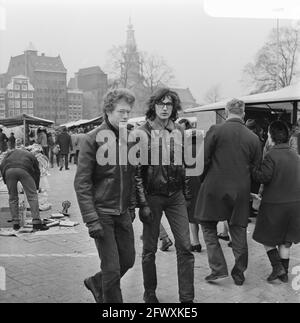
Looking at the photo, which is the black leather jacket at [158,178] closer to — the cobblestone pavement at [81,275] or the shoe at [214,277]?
the cobblestone pavement at [81,275]

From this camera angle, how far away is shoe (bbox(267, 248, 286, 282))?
3799 mm

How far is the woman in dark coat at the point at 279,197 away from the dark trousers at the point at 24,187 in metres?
3.35

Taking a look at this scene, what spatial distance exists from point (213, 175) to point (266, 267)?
1229 millimetres

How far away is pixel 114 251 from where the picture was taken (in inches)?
111

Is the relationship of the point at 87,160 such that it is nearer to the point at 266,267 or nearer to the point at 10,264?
the point at 10,264

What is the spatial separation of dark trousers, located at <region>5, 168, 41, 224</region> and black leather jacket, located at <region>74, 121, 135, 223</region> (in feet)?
11.0

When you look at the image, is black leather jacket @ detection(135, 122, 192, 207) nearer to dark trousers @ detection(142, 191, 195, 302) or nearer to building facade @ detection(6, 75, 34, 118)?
dark trousers @ detection(142, 191, 195, 302)

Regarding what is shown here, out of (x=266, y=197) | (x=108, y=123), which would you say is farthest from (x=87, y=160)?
(x=266, y=197)

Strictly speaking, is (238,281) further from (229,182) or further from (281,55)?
(281,55)

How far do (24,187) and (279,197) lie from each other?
3670 millimetres

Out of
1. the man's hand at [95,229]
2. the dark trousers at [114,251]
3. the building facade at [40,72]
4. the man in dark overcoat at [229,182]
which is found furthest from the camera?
the building facade at [40,72]

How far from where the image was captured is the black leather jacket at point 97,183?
272 cm

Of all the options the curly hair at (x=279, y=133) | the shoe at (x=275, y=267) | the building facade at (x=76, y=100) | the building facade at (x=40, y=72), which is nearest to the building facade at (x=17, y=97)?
the building facade at (x=40, y=72)

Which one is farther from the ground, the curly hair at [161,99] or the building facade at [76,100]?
the building facade at [76,100]
